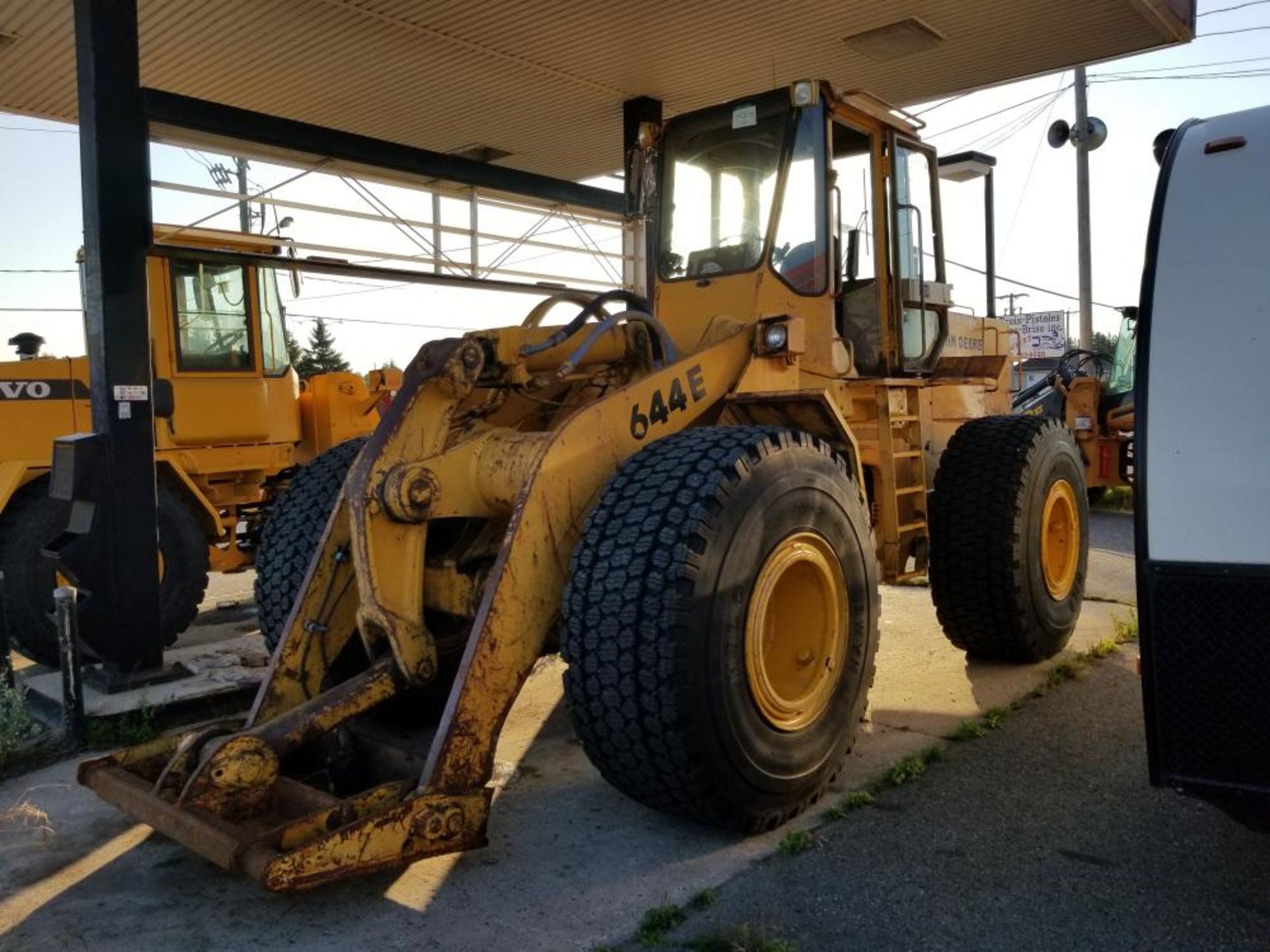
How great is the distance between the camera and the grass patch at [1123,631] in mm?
6785

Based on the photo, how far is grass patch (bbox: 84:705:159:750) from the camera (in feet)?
17.6

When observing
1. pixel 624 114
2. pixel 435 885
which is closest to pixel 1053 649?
pixel 435 885

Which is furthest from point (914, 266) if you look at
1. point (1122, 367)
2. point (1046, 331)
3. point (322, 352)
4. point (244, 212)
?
point (322, 352)

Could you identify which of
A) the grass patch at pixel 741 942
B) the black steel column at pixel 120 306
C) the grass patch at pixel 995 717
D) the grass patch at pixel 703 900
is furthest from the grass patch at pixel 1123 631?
the black steel column at pixel 120 306

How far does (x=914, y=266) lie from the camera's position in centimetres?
615

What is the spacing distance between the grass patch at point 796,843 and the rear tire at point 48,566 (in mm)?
4315

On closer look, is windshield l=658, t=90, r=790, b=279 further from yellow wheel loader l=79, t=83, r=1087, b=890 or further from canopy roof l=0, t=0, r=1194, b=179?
canopy roof l=0, t=0, r=1194, b=179

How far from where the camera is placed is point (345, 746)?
4.04m

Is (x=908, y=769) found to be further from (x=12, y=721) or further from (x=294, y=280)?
(x=294, y=280)

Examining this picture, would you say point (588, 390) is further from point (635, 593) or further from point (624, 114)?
point (624, 114)

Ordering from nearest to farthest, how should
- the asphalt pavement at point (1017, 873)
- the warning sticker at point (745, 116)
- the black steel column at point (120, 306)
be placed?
the asphalt pavement at point (1017, 873), the warning sticker at point (745, 116), the black steel column at point (120, 306)

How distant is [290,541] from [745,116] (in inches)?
121

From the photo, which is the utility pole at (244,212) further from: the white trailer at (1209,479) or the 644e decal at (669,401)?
the white trailer at (1209,479)

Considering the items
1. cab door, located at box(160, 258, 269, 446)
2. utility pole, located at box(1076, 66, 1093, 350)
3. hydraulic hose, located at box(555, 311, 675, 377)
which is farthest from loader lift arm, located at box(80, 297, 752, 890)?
utility pole, located at box(1076, 66, 1093, 350)
